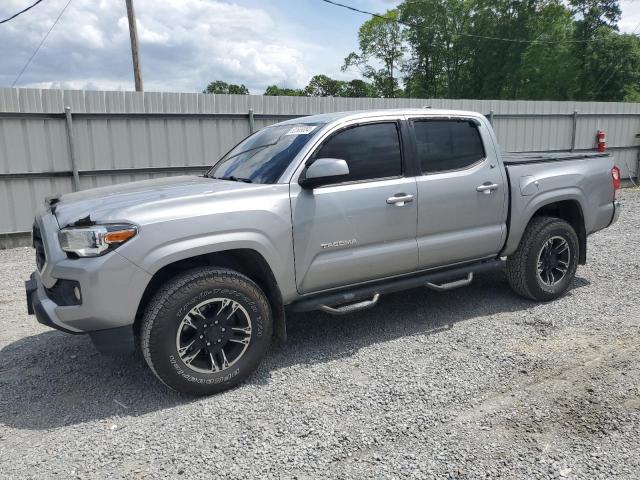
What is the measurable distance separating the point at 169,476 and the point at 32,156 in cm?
775

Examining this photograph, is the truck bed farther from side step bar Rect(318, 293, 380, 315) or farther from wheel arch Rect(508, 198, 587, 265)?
side step bar Rect(318, 293, 380, 315)

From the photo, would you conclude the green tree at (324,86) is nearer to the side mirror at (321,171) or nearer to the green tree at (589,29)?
the green tree at (589,29)

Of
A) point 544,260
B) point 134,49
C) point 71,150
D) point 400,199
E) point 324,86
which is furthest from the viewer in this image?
point 324,86

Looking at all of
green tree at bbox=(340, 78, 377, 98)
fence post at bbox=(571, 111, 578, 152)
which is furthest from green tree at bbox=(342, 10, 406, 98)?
fence post at bbox=(571, 111, 578, 152)

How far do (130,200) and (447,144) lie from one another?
8.91ft

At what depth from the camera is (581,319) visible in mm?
4715

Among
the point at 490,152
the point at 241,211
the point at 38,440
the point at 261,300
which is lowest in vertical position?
the point at 38,440

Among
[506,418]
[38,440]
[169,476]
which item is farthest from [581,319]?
Result: [38,440]

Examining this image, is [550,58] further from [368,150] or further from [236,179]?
[236,179]

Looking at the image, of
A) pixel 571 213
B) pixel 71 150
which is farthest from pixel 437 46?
pixel 571 213

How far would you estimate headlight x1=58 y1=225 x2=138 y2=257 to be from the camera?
3.09 meters

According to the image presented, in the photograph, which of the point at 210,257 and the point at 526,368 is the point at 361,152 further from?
the point at 526,368

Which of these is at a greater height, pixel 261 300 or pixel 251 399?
pixel 261 300

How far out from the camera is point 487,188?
4594 millimetres
